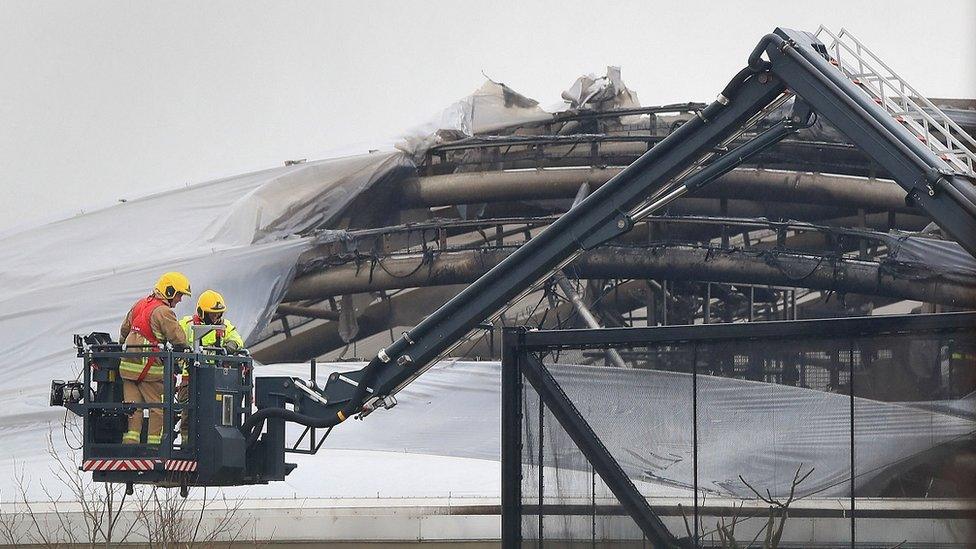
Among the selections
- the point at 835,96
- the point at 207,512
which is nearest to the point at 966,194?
the point at 835,96

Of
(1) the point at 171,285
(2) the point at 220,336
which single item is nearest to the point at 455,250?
(2) the point at 220,336

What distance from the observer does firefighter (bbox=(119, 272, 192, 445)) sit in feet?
35.3

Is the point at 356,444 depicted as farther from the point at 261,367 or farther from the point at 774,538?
the point at 774,538

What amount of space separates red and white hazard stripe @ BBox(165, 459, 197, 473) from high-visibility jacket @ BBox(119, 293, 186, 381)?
72 cm

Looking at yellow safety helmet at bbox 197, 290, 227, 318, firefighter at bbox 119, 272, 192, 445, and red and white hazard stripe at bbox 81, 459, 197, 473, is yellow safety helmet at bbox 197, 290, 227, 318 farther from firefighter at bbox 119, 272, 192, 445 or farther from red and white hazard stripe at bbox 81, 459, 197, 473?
red and white hazard stripe at bbox 81, 459, 197, 473

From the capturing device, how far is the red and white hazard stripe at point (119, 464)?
34.9 ft

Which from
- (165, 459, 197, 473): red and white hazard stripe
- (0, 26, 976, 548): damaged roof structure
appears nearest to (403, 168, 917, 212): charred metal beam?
(0, 26, 976, 548): damaged roof structure

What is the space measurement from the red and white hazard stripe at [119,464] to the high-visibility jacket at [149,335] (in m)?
0.69

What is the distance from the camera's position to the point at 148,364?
10.8 meters

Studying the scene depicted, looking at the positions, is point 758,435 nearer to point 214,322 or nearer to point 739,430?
point 739,430

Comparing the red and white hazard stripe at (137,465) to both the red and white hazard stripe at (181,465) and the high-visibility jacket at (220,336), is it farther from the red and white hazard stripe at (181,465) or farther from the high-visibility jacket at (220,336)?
the high-visibility jacket at (220,336)

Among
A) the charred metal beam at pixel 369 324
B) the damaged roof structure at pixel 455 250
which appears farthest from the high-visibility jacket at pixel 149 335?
the charred metal beam at pixel 369 324

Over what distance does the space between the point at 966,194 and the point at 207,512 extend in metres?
9.96

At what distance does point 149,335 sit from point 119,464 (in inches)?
43.8
